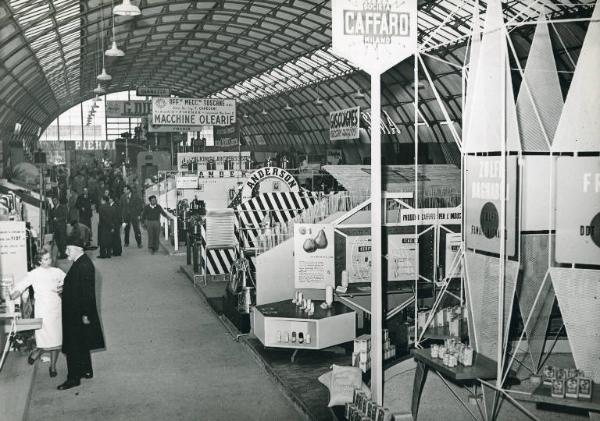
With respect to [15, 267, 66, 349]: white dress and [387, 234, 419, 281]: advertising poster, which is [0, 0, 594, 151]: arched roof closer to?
[387, 234, 419, 281]: advertising poster

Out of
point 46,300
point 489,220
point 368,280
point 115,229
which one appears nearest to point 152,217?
point 115,229

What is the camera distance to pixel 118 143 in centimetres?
4178

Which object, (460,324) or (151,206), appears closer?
(460,324)

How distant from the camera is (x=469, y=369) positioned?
560 cm

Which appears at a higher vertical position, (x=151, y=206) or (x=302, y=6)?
(x=302, y=6)

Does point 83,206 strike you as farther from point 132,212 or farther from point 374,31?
point 374,31

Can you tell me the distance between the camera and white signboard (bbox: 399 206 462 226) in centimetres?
888

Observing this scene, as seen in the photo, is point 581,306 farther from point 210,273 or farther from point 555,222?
point 210,273

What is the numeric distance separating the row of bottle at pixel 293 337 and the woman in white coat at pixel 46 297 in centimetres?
258

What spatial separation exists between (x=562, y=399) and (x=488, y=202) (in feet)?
5.76

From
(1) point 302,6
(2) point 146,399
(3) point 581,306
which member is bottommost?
(2) point 146,399

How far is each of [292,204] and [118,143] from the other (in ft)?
104

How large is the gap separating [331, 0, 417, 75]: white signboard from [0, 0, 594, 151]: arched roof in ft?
37.2

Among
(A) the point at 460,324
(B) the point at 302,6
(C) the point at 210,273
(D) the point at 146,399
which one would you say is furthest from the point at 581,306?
(B) the point at 302,6
